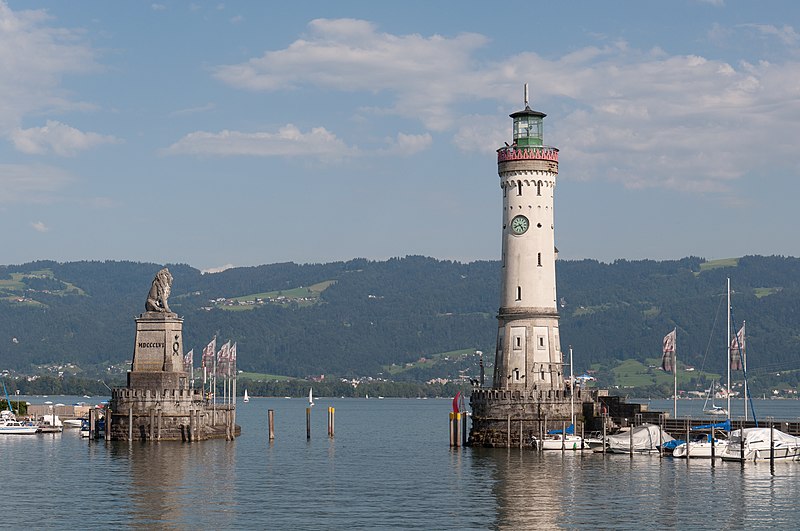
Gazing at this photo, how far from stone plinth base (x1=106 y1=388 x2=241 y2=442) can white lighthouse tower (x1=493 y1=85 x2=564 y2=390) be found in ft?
83.3

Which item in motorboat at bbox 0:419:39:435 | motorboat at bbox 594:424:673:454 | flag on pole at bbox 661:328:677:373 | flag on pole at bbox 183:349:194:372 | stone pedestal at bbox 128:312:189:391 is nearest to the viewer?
motorboat at bbox 594:424:673:454

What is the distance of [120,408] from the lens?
10988cm

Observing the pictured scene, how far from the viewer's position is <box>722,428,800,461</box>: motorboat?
303 ft

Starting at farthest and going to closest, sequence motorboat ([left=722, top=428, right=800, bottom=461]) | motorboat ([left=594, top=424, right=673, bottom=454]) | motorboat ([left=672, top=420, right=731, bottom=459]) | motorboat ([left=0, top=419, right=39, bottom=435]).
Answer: motorboat ([left=0, top=419, right=39, bottom=435]), motorboat ([left=594, top=424, right=673, bottom=454]), motorboat ([left=672, top=420, right=731, bottom=459]), motorboat ([left=722, top=428, right=800, bottom=461])

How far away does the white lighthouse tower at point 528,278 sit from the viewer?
3986 inches

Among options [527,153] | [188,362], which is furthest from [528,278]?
[188,362]

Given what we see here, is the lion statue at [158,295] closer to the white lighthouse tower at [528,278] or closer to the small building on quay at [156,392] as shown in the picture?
the small building on quay at [156,392]

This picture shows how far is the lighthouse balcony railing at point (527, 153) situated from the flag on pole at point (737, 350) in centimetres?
1877

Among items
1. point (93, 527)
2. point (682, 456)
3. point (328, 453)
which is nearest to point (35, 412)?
point (328, 453)

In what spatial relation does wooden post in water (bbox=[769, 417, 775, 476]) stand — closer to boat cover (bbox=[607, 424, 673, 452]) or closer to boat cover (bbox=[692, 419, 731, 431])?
boat cover (bbox=[692, 419, 731, 431])

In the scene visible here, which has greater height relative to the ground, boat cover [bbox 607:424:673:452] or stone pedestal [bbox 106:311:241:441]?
stone pedestal [bbox 106:311:241:441]

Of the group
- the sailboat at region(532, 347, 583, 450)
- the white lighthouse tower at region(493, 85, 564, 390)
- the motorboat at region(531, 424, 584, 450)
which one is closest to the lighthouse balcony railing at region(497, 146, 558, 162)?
the white lighthouse tower at region(493, 85, 564, 390)

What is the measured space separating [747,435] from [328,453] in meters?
36.1

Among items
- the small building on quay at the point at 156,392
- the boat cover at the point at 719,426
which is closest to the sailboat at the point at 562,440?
the boat cover at the point at 719,426
